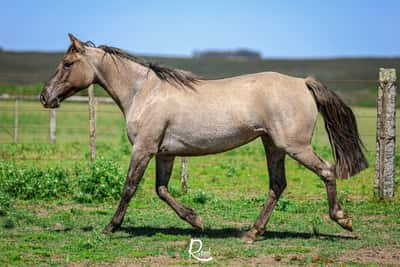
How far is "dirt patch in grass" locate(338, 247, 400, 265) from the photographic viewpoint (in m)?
7.25

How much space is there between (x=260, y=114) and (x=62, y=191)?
4617mm

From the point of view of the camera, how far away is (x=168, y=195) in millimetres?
8867

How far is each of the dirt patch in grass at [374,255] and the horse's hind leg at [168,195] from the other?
195 centimetres

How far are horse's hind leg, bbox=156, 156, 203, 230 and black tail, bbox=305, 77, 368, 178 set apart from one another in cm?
177

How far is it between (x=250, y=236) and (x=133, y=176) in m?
1.56

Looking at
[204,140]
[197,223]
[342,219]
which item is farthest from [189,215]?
[342,219]

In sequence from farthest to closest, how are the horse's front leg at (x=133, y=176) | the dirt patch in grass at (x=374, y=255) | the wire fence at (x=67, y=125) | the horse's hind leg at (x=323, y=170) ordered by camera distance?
the wire fence at (x=67, y=125) → the horse's front leg at (x=133, y=176) → the horse's hind leg at (x=323, y=170) → the dirt patch in grass at (x=374, y=255)

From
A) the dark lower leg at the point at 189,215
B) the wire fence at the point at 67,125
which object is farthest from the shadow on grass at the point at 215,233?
the wire fence at the point at 67,125

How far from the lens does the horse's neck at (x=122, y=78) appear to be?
8.93 m

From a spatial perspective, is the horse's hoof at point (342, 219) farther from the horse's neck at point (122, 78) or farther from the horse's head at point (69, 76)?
the horse's head at point (69, 76)

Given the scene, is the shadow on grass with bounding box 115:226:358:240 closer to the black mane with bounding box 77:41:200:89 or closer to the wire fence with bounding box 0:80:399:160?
the black mane with bounding box 77:41:200:89

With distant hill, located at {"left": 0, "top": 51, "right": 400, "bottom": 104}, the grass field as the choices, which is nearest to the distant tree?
distant hill, located at {"left": 0, "top": 51, "right": 400, "bottom": 104}

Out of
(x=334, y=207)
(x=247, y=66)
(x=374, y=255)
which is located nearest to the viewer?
(x=374, y=255)

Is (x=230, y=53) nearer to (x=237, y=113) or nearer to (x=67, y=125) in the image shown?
(x=67, y=125)
